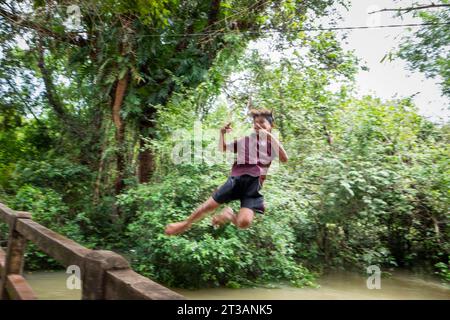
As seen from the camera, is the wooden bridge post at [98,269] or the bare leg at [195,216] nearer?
the wooden bridge post at [98,269]

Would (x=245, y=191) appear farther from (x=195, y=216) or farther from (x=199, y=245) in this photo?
(x=199, y=245)

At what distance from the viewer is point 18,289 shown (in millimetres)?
2807

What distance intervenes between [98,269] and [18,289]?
1457 mm

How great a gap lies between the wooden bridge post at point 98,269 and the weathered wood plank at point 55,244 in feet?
0.45

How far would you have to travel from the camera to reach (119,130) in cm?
959

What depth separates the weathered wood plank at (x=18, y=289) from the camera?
2.66m

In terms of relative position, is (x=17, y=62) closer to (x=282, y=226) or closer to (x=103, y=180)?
(x=103, y=180)

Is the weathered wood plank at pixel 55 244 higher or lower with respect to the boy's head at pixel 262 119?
lower

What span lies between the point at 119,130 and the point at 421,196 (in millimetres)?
7346

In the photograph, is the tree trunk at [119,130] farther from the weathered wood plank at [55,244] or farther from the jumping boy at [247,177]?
the weathered wood plank at [55,244]

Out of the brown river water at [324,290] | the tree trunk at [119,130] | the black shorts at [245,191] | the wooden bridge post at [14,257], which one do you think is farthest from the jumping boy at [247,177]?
the tree trunk at [119,130]

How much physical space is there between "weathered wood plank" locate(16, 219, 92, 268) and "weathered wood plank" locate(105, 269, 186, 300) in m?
0.34

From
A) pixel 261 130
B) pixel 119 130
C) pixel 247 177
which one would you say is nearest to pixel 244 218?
pixel 247 177

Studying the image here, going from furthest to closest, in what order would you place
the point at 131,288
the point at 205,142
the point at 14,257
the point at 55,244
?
the point at 205,142, the point at 14,257, the point at 55,244, the point at 131,288
